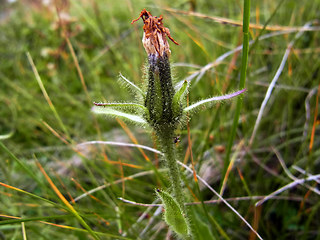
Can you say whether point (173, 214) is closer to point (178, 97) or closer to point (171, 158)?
point (171, 158)

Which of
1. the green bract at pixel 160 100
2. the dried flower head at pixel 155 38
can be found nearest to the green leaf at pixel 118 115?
the green bract at pixel 160 100

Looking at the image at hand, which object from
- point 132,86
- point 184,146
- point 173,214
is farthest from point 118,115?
point 184,146

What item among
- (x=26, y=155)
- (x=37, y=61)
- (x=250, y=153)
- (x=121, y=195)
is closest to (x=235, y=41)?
(x=250, y=153)

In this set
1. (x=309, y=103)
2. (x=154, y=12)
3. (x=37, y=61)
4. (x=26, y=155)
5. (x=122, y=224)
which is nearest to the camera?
(x=122, y=224)

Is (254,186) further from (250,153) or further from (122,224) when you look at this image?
(122,224)

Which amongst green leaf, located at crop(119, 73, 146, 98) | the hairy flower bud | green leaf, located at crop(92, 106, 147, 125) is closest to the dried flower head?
the hairy flower bud
